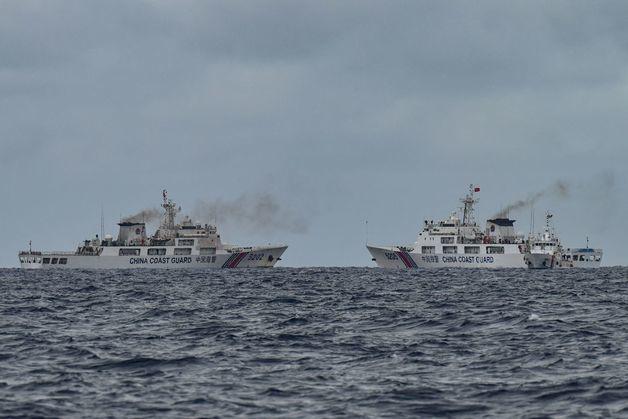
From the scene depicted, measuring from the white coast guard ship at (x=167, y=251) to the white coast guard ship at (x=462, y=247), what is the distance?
80.8 feet

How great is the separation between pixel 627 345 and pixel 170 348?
14.6 metres

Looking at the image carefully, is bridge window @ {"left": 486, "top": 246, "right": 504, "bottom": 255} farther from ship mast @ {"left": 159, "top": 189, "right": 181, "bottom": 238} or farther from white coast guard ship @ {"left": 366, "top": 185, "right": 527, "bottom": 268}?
ship mast @ {"left": 159, "top": 189, "right": 181, "bottom": 238}

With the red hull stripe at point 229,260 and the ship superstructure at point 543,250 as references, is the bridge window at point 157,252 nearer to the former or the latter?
the red hull stripe at point 229,260

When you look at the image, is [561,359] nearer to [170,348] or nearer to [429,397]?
[429,397]

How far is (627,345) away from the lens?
29.4 m

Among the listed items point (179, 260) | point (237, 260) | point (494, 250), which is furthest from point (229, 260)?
point (494, 250)

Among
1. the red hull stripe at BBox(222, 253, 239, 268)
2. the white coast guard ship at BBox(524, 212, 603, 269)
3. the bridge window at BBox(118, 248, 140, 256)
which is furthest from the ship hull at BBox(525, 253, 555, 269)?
the bridge window at BBox(118, 248, 140, 256)

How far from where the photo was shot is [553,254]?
171125mm

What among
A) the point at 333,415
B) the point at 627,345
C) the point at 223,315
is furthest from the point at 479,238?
the point at 333,415

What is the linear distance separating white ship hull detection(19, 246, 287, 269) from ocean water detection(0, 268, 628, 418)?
419 feet

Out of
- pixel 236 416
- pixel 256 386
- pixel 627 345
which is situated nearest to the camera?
pixel 236 416

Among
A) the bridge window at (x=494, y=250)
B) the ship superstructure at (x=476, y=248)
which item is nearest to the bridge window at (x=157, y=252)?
the ship superstructure at (x=476, y=248)

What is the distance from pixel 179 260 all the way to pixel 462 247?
52.9 meters

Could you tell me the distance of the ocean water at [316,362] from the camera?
789 inches
